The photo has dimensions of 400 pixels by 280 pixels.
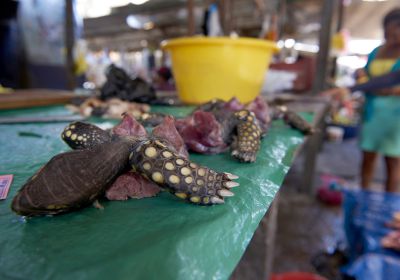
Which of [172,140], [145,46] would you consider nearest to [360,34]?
[145,46]

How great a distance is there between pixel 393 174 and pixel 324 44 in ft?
5.62

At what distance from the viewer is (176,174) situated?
2.10 ft

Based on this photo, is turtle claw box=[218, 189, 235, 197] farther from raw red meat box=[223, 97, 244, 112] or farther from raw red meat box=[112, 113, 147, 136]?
raw red meat box=[223, 97, 244, 112]

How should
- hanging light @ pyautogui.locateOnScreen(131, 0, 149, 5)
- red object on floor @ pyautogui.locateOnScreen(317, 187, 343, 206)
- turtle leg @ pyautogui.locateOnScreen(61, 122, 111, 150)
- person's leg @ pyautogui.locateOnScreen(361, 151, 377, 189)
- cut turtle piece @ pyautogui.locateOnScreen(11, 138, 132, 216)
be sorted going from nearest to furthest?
cut turtle piece @ pyautogui.locateOnScreen(11, 138, 132, 216) → turtle leg @ pyautogui.locateOnScreen(61, 122, 111, 150) → person's leg @ pyautogui.locateOnScreen(361, 151, 377, 189) → red object on floor @ pyautogui.locateOnScreen(317, 187, 343, 206) → hanging light @ pyautogui.locateOnScreen(131, 0, 149, 5)

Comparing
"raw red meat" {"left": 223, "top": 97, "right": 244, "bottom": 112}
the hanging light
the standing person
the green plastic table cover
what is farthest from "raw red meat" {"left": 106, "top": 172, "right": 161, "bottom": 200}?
the hanging light

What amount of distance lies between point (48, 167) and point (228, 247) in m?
0.41

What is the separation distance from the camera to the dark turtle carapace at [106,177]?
0.57 metres

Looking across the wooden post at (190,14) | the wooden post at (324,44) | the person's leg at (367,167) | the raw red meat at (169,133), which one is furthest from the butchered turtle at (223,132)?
the wooden post at (190,14)

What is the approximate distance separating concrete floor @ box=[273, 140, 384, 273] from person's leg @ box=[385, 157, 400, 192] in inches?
26.3

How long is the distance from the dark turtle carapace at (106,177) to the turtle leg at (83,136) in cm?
16

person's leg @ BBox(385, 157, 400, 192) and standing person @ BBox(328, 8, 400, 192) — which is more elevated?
standing person @ BBox(328, 8, 400, 192)

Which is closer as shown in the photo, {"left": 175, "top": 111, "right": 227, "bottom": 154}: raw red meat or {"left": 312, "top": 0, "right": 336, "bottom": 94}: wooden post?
{"left": 175, "top": 111, "right": 227, "bottom": 154}: raw red meat

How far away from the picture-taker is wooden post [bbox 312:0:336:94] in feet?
11.1

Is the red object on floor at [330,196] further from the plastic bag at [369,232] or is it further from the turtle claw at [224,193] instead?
the turtle claw at [224,193]
